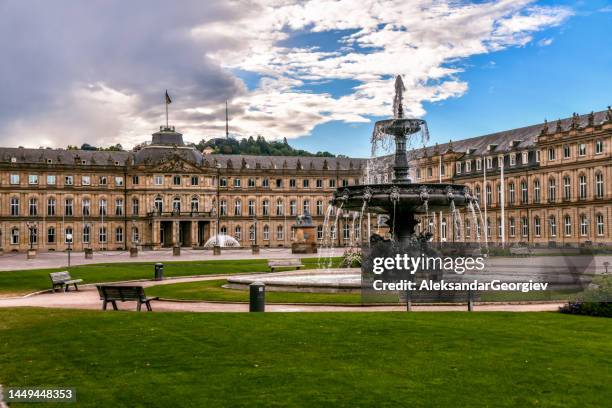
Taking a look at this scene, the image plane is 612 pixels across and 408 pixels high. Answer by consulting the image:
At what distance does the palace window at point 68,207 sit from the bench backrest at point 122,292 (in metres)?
95.2

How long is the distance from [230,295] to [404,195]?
27.3ft

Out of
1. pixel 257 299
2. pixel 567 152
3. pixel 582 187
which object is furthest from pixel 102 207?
pixel 257 299

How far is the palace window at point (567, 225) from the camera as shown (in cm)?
8350

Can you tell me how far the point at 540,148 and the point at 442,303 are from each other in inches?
2748

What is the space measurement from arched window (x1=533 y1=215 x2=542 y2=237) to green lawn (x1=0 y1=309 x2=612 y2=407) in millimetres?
72552

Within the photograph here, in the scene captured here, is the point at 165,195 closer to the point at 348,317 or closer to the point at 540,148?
the point at 540,148

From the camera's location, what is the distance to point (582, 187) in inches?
3228

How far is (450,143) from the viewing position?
106 m

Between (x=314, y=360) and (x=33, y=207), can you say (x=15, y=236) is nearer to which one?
(x=33, y=207)

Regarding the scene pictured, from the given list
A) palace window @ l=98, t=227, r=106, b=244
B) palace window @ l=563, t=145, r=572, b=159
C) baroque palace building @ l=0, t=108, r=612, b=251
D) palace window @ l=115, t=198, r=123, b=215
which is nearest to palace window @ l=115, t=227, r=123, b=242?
baroque palace building @ l=0, t=108, r=612, b=251

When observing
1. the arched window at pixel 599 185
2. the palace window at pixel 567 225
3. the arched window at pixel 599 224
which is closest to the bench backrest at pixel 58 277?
the arched window at pixel 599 224

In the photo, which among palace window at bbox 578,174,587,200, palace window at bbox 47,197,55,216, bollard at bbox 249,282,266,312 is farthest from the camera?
palace window at bbox 47,197,55,216

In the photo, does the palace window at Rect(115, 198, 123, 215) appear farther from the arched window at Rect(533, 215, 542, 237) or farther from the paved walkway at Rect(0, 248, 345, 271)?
the arched window at Rect(533, 215, 542, 237)

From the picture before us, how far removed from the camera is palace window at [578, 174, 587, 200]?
81.6 metres
